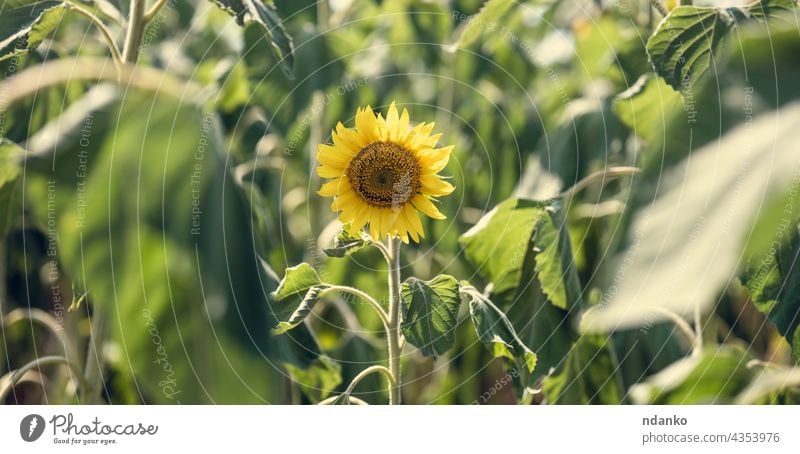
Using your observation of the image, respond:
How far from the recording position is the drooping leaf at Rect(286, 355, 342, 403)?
57 centimetres

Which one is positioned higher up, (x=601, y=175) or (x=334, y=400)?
(x=601, y=175)

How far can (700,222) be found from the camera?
607 mm

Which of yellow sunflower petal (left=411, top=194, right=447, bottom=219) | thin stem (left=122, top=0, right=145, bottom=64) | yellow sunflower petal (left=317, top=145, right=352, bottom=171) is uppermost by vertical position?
thin stem (left=122, top=0, right=145, bottom=64)

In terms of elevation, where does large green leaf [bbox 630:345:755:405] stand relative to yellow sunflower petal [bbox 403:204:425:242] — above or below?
below

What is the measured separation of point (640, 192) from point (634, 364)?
Result: 0.13m

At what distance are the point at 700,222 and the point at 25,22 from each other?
0.46 m

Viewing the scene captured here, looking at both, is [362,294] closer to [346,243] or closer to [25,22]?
[346,243]

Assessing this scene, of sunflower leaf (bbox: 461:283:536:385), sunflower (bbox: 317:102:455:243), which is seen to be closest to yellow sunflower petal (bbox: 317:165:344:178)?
sunflower (bbox: 317:102:455:243)

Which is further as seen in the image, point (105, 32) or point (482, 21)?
point (482, 21)

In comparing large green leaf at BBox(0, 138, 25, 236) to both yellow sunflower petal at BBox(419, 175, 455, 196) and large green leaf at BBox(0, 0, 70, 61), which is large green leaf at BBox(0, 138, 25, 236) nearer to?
large green leaf at BBox(0, 0, 70, 61)

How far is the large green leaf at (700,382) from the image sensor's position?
61 cm

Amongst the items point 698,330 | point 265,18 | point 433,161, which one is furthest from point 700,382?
point 265,18
